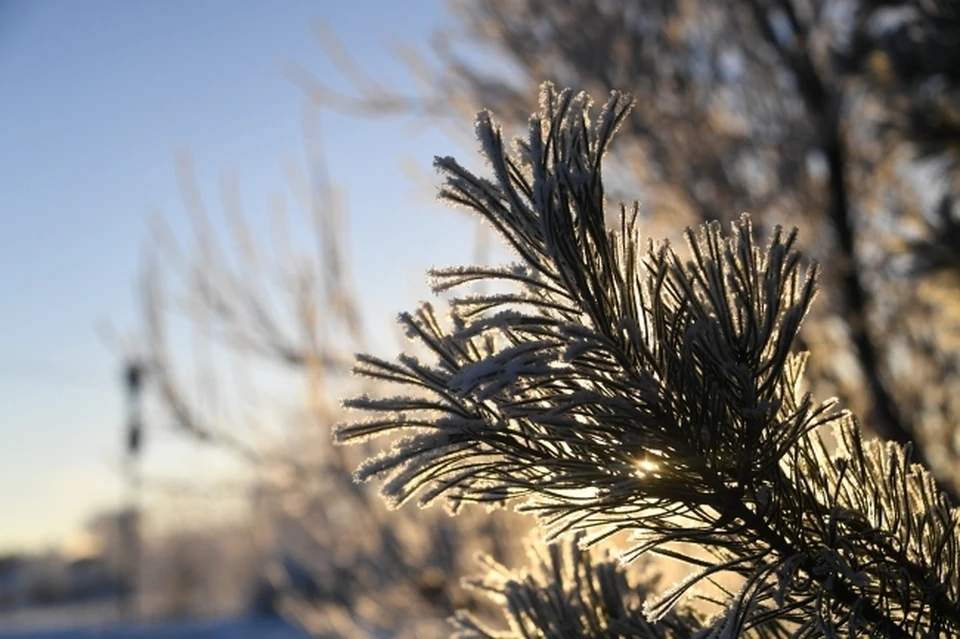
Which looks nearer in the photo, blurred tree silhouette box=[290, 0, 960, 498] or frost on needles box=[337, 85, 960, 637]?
frost on needles box=[337, 85, 960, 637]

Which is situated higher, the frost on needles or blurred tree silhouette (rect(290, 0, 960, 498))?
blurred tree silhouette (rect(290, 0, 960, 498))

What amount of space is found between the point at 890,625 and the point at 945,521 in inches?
5.8

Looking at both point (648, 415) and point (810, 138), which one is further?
point (810, 138)

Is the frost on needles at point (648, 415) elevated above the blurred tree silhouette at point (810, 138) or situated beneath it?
situated beneath

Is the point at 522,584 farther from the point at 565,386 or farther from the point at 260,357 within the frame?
the point at 260,357

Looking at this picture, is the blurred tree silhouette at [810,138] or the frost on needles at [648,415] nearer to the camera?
the frost on needles at [648,415]

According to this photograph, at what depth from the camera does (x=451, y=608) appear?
14.1ft

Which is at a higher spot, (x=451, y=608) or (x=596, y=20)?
(x=596, y=20)

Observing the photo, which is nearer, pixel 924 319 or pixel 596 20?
pixel 596 20

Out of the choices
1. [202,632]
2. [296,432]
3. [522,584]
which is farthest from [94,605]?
[522,584]

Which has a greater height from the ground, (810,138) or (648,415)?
(810,138)

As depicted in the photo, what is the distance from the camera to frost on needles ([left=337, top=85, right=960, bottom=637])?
0.99m

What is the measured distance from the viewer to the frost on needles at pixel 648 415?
99 centimetres

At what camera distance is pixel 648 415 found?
1027 millimetres
